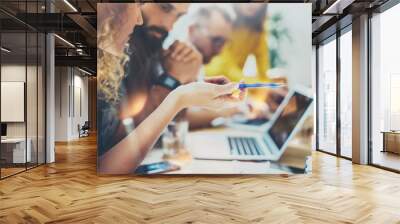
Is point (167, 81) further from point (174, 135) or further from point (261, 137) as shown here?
point (261, 137)

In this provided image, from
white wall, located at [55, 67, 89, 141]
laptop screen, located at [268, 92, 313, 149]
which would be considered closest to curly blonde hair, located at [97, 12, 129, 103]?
laptop screen, located at [268, 92, 313, 149]

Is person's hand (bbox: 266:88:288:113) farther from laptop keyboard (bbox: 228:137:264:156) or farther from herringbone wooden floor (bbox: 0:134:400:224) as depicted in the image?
herringbone wooden floor (bbox: 0:134:400:224)

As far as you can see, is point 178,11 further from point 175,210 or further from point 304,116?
point 175,210

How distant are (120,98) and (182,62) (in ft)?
4.06

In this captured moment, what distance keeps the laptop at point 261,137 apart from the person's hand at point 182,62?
3.34ft

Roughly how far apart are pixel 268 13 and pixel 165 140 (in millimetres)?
2851

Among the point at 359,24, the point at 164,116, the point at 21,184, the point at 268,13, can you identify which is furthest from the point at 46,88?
the point at 359,24

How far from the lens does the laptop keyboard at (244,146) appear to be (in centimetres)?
629

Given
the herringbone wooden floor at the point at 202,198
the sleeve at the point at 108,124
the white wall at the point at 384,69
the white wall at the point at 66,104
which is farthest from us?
the white wall at the point at 66,104

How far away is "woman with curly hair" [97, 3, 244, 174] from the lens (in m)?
6.23

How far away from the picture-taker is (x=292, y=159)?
20.8 ft

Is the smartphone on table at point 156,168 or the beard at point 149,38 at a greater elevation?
the beard at point 149,38

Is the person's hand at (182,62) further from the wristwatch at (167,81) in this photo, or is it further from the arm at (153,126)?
the arm at (153,126)

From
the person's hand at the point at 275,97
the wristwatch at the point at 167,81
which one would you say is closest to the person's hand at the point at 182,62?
the wristwatch at the point at 167,81
